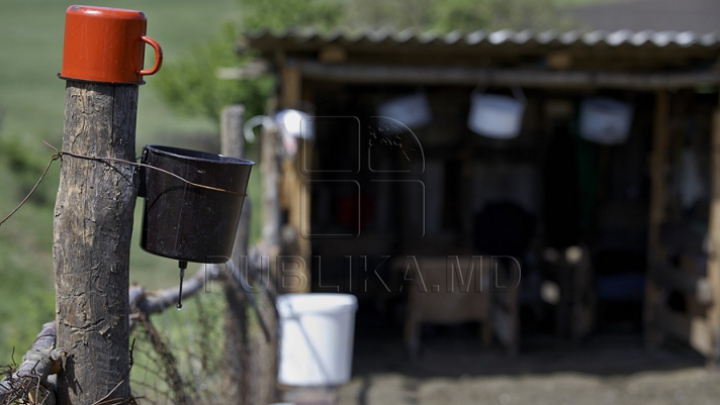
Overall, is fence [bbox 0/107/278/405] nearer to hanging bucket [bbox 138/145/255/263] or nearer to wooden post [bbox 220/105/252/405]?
wooden post [bbox 220/105/252/405]

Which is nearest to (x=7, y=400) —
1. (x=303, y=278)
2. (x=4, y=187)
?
(x=303, y=278)

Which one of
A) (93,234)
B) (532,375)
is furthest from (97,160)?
(532,375)

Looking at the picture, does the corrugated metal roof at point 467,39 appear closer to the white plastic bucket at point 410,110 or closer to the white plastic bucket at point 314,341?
the white plastic bucket at point 410,110

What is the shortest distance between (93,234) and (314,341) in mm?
2225

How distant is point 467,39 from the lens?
464 cm

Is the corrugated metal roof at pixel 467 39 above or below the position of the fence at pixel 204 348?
above

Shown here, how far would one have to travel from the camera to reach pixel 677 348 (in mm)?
6156

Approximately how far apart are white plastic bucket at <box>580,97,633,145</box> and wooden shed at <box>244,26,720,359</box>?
0.08 m

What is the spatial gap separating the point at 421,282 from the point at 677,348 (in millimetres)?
2490

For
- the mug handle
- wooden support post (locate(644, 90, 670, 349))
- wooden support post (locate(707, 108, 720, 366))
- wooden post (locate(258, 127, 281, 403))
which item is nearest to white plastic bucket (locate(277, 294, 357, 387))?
wooden post (locate(258, 127, 281, 403))

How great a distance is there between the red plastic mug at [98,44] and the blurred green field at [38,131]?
283mm

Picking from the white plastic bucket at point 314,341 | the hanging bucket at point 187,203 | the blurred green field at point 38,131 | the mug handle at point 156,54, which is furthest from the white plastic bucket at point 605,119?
the mug handle at point 156,54

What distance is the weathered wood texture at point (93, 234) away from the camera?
150 centimetres

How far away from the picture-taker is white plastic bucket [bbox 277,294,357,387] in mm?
3568
